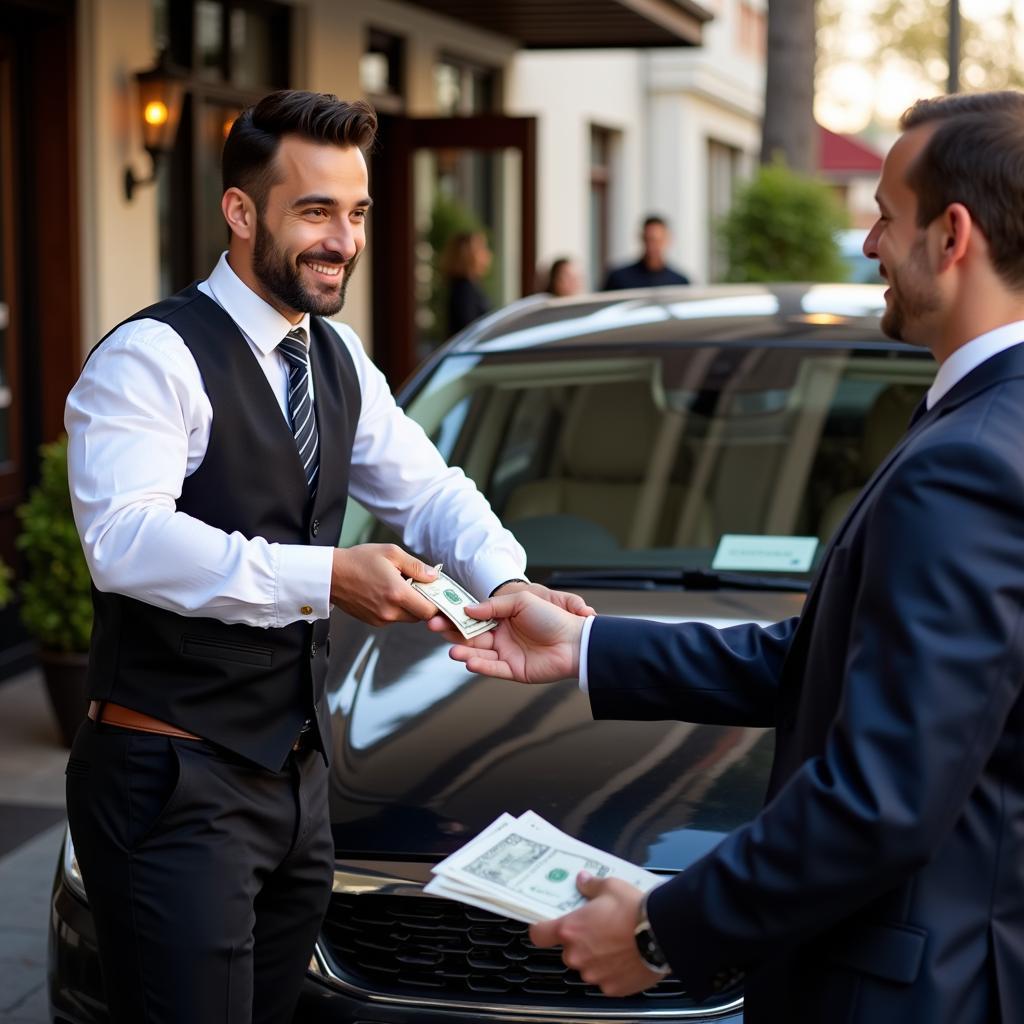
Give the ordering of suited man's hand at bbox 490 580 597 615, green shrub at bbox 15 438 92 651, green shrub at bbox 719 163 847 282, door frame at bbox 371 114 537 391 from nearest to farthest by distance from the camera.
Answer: suited man's hand at bbox 490 580 597 615 → green shrub at bbox 15 438 92 651 → door frame at bbox 371 114 537 391 → green shrub at bbox 719 163 847 282

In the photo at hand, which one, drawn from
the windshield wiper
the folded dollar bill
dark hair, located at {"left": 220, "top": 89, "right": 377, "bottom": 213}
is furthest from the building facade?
the windshield wiper

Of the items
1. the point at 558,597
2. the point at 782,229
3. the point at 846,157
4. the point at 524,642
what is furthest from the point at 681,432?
the point at 846,157

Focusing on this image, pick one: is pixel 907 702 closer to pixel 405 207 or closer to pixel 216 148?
pixel 216 148

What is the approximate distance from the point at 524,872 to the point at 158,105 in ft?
21.9

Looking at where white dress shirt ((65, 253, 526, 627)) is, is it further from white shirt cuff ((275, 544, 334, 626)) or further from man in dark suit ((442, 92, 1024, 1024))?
man in dark suit ((442, 92, 1024, 1024))

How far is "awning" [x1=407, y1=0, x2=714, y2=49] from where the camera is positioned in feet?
37.6

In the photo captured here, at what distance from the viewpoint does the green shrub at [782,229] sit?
41.5 ft

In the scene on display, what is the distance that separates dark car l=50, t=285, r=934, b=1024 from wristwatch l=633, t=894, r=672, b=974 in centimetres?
86

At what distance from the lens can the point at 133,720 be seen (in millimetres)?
2482

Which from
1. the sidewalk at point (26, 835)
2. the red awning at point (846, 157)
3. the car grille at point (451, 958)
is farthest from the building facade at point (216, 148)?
the red awning at point (846, 157)

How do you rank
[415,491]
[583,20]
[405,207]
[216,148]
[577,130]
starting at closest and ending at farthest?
[415,491] < [216,148] < [405,207] < [583,20] < [577,130]

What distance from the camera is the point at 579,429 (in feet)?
14.5

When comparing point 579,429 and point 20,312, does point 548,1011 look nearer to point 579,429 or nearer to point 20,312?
point 579,429

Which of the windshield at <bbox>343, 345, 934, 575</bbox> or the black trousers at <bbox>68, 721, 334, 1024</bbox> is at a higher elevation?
the windshield at <bbox>343, 345, 934, 575</bbox>
